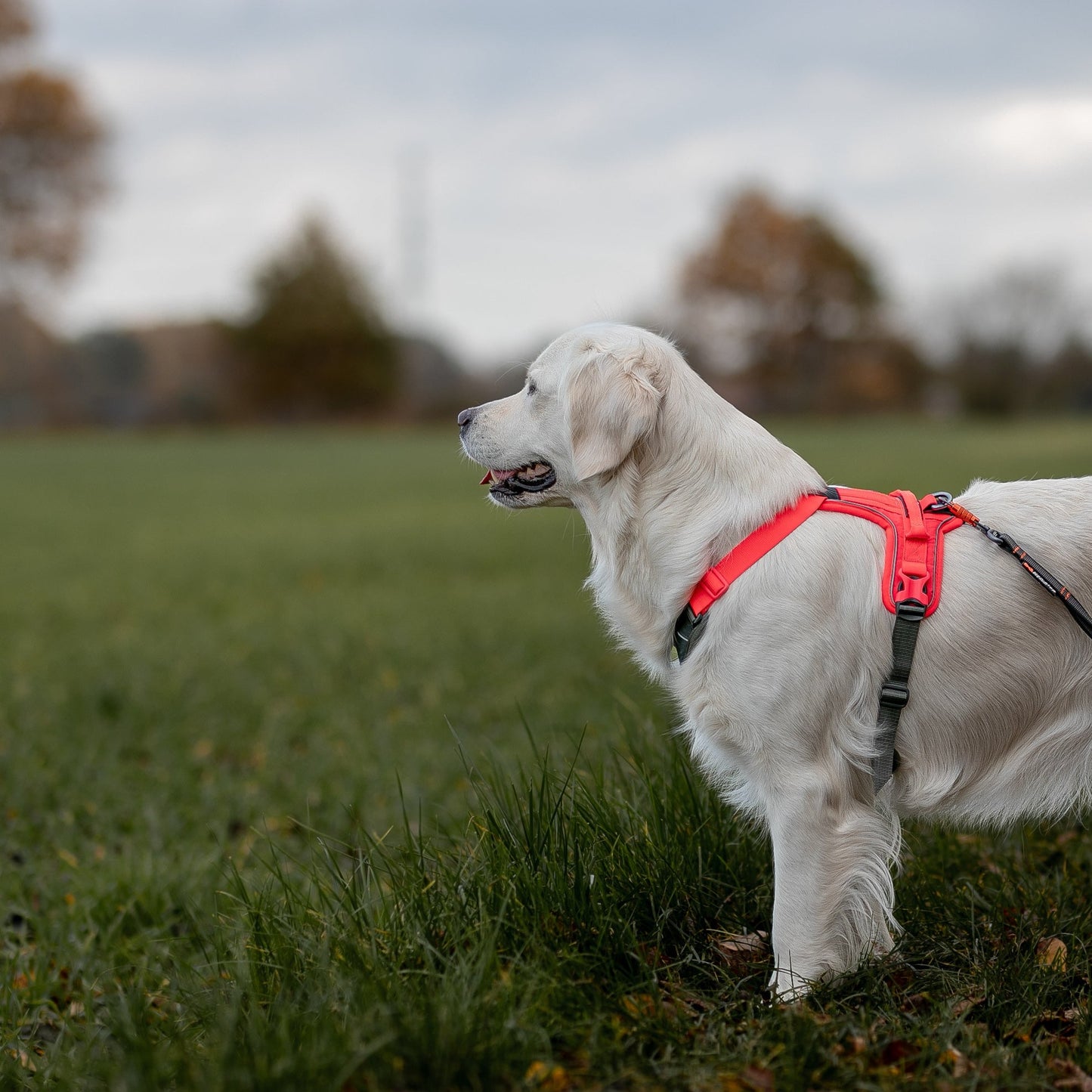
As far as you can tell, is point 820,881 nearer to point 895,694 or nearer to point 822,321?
point 895,694

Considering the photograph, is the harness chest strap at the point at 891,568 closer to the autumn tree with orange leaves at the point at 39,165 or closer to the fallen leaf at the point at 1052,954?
the fallen leaf at the point at 1052,954

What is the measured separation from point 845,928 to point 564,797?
870 mm

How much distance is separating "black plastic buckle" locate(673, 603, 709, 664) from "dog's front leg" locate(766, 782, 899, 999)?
1.53 feet

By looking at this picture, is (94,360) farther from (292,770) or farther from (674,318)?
(292,770)

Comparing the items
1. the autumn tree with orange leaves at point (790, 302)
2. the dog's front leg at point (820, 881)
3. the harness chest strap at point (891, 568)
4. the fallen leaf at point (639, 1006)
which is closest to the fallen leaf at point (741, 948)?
the dog's front leg at point (820, 881)

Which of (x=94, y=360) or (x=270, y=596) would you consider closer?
(x=270, y=596)

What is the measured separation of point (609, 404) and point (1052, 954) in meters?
1.98

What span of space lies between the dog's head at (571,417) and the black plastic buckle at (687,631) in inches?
19.0

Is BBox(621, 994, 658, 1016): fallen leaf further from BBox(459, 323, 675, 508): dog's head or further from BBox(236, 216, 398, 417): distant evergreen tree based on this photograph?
BBox(236, 216, 398, 417): distant evergreen tree

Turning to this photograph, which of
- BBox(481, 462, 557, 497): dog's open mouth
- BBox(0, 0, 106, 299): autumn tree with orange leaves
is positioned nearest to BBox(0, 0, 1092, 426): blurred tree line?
BBox(0, 0, 106, 299): autumn tree with orange leaves

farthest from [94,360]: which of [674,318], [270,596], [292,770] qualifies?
[292,770]

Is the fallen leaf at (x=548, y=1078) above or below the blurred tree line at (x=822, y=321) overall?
below

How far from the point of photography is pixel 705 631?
3018 mm

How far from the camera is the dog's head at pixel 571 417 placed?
10.4 feet
